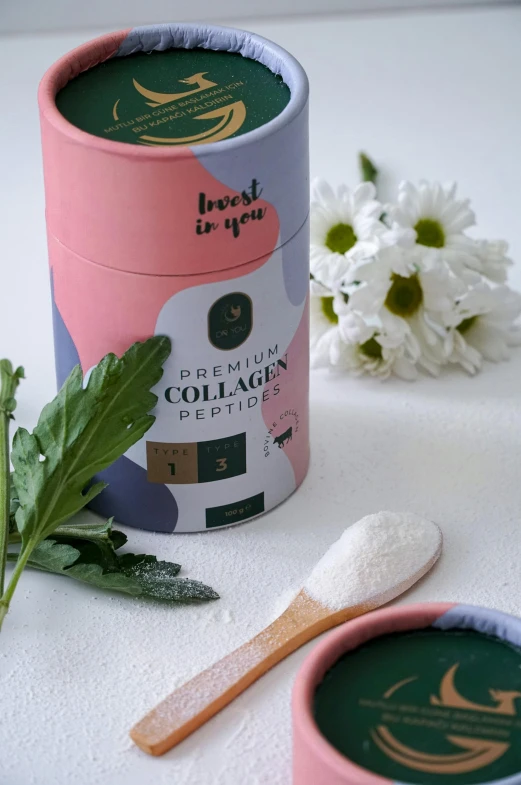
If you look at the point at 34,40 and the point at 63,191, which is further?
the point at 34,40

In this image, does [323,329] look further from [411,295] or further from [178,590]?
[178,590]

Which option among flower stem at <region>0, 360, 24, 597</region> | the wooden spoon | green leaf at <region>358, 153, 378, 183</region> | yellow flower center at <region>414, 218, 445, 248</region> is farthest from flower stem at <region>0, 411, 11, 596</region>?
green leaf at <region>358, 153, 378, 183</region>

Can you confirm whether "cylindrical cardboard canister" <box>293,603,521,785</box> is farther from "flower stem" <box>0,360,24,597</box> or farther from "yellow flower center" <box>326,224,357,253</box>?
"yellow flower center" <box>326,224,357,253</box>

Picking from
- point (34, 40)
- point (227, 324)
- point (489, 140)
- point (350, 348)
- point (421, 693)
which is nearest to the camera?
point (421, 693)

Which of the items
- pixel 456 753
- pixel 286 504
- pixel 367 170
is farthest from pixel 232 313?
pixel 367 170

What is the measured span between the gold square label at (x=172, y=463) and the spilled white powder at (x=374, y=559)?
0.09m

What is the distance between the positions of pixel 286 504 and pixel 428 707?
250mm

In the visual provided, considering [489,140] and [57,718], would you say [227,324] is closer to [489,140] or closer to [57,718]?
[57,718]

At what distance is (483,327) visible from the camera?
0.95m

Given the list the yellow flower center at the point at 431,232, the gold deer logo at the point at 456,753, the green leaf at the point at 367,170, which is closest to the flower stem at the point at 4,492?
the gold deer logo at the point at 456,753

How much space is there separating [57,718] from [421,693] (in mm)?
197

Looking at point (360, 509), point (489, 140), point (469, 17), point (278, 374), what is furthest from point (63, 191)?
point (469, 17)

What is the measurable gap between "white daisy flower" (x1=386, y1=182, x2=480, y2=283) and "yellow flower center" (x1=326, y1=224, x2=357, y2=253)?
0.10ft

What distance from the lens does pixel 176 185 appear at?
69 centimetres
